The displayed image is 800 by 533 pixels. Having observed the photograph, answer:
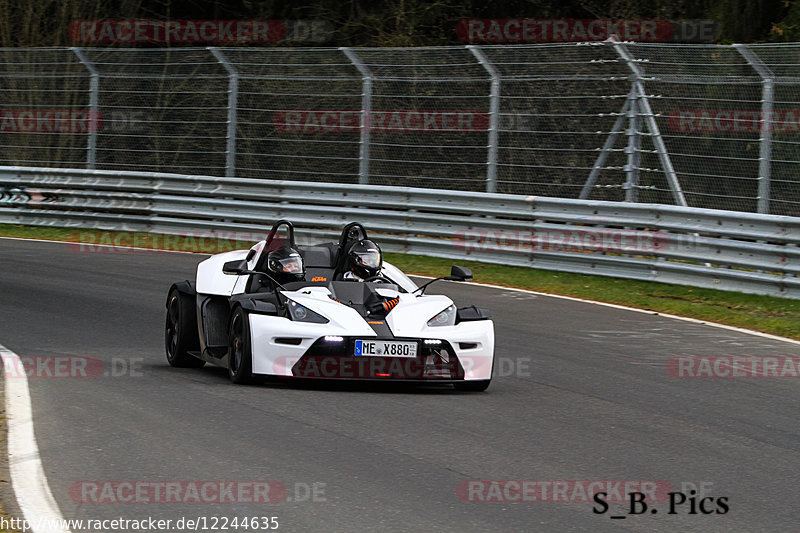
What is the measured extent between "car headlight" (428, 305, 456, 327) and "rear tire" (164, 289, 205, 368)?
207cm

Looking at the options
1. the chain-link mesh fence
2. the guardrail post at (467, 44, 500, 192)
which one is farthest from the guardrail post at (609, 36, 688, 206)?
the guardrail post at (467, 44, 500, 192)

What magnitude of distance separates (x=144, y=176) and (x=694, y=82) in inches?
370

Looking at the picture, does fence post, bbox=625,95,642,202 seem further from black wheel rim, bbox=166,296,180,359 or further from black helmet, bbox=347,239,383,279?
black wheel rim, bbox=166,296,180,359

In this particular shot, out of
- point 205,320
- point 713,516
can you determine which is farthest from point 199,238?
point 713,516

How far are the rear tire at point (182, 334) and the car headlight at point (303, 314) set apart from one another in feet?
4.78

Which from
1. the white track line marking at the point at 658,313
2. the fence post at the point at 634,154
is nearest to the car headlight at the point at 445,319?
the white track line marking at the point at 658,313

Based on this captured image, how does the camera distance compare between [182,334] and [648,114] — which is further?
[648,114]

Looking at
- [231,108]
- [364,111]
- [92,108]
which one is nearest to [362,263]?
[364,111]

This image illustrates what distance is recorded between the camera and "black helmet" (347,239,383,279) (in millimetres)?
9258

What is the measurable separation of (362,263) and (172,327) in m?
1.73

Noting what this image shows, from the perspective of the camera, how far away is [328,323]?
324 inches

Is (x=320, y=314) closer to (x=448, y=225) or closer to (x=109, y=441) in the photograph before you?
(x=109, y=441)

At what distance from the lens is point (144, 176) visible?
20391 mm

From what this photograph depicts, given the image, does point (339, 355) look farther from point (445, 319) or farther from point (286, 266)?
point (286, 266)
